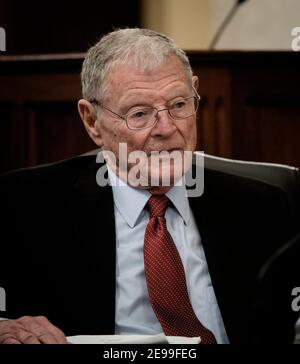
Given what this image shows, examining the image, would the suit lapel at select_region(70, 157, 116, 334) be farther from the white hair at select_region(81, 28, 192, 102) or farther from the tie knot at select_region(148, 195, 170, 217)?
the white hair at select_region(81, 28, 192, 102)

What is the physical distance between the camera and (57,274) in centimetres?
145

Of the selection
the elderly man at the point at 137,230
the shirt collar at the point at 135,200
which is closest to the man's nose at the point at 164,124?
the elderly man at the point at 137,230

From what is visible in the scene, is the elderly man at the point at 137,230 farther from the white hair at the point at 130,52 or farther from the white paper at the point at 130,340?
the white paper at the point at 130,340

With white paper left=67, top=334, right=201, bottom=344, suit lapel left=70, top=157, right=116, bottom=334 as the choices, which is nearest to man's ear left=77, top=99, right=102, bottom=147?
suit lapel left=70, top=157, right=116, bottom=334

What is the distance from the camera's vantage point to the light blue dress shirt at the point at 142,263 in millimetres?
1410

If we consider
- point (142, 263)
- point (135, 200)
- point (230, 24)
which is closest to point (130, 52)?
point (135, 200)

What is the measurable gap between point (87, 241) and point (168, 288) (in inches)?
7.9

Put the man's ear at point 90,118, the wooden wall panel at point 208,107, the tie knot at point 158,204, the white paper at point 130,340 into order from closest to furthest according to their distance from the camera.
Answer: the white paper at point 130,340 < the tie knot at point 158,204 < the man's ear at point 90,118 < the wooden wall panel at point 208,107

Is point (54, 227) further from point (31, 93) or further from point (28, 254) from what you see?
point (31, 93)

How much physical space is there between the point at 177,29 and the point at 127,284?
1711mm

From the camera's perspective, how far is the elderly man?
1.41 metres

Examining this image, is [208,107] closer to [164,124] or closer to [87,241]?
[164,124]

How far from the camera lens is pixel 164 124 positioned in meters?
1.45

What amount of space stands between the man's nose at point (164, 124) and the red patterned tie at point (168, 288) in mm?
194
